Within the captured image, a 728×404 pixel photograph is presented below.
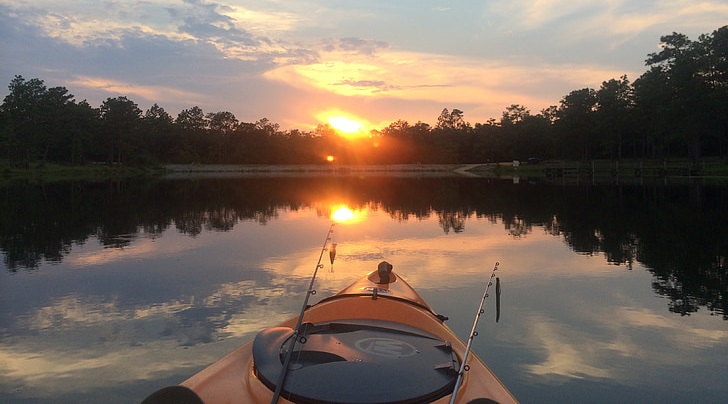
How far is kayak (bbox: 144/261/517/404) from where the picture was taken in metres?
4.01

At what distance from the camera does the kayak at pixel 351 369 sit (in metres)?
4.01

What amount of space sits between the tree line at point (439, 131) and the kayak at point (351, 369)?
6631 cm

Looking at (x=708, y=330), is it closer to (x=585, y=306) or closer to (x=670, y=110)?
(x=585, y=306)

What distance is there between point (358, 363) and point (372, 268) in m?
9.04

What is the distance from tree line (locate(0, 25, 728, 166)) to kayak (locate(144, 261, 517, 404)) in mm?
66308

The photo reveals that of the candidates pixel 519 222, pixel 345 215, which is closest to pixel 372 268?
pixel 519 222

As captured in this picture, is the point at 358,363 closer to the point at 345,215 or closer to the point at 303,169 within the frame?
the point at 345,215

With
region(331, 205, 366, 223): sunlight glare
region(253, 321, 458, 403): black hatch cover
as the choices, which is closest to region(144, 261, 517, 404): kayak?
region(253, 321, 458, 403): black hatch cover

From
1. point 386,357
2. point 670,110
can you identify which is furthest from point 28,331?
point 670,110

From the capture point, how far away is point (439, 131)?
127 m

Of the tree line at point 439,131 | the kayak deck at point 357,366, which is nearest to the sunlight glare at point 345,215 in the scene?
the kayak deck at point 357,366

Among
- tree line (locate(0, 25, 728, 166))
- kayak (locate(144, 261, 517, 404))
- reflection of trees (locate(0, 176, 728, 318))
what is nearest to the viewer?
kayak (locate(144, 261, 517, 404))

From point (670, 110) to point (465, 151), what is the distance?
62290 millimetres

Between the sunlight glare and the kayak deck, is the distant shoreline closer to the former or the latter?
the sunlight glare
